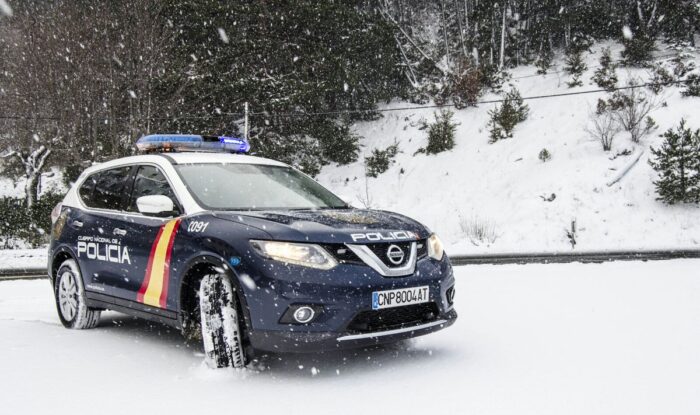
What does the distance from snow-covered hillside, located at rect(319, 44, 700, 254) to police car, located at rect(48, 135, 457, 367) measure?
1144 cm

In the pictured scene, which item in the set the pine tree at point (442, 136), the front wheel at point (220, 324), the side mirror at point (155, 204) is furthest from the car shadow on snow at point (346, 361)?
the pine tree at point (442, 136)

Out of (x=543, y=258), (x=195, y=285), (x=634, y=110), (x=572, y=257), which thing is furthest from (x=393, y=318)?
(x=634, y=110)

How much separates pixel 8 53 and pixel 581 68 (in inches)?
979

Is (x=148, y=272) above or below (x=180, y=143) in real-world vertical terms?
below

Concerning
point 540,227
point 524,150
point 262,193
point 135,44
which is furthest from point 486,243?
point 135,44

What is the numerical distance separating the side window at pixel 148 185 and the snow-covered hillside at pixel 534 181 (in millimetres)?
11577

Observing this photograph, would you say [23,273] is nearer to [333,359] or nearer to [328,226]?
[333,359]

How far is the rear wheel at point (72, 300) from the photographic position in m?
5.73

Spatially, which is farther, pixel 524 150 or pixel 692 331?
pixel 524 150

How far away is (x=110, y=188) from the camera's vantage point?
5590mm

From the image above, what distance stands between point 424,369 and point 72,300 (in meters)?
3.64

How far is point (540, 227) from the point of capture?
1928 cm

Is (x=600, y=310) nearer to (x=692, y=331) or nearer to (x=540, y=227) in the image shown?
(x=692, y=331)

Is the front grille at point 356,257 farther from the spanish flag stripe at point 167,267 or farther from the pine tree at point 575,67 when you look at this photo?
the pine tree at point 575,67
